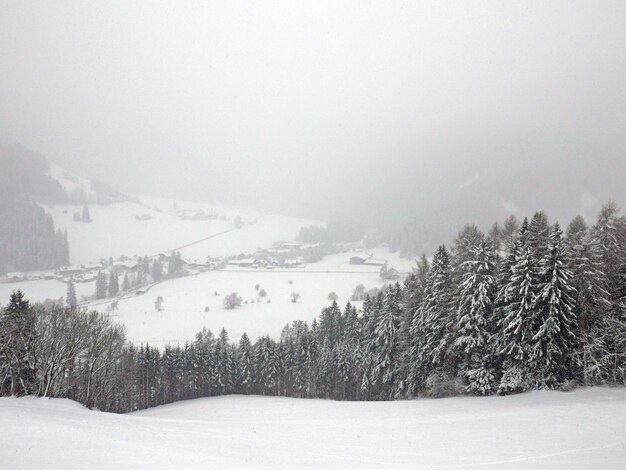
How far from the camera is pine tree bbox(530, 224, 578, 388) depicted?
2689cm

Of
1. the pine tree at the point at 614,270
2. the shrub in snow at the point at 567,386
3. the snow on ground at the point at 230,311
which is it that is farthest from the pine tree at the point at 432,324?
the snow on ground at the point at 230,311

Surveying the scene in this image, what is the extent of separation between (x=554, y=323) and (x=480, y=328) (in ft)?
18.3

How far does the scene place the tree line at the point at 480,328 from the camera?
27.6 meters

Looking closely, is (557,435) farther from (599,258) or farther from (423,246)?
(423,246)

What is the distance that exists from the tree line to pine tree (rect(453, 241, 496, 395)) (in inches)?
3.9

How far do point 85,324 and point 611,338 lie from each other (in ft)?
161

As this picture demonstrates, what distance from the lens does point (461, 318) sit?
3025 centimetres

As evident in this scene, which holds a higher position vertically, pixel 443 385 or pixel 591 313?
pixel 591 313

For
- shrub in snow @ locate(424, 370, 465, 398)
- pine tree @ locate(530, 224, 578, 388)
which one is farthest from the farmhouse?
pine tree @ locate(530, 224, 578, 388)

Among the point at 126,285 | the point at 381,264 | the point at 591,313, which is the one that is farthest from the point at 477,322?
the point at 126,285

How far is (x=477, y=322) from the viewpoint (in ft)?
97.7

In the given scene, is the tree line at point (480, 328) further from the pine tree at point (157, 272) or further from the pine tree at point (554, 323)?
the pine tree at point (157, 272)

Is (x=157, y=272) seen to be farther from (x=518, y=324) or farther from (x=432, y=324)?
(x=518, y=324)

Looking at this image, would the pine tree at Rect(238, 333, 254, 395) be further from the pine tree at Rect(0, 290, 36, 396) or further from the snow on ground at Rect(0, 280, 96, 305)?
the snow on ground at Rect(0, 280, 96, 305)
